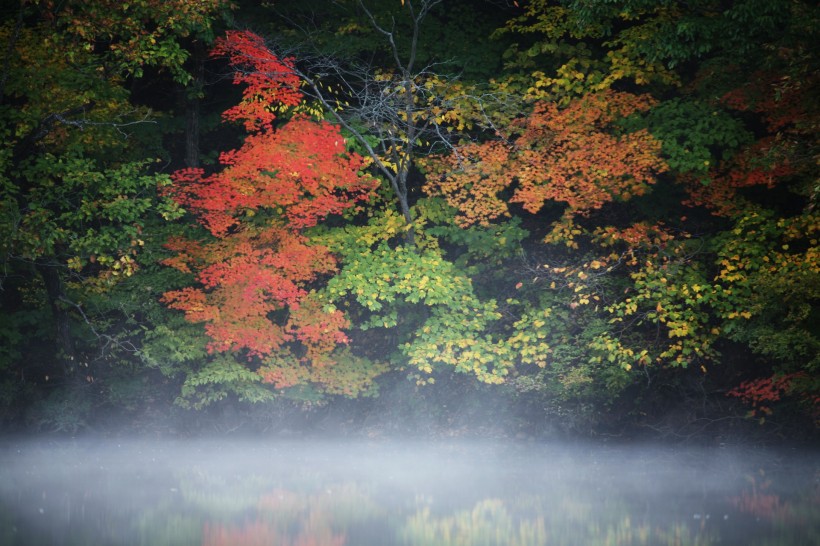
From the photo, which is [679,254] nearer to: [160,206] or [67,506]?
[160,206]

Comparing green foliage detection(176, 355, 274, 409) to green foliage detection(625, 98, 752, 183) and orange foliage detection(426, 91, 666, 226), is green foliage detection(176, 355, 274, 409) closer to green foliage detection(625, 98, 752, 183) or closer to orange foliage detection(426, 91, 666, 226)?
orange foliage detection(426, 91, 666, 226)

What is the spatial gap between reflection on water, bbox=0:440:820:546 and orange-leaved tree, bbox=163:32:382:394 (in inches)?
86.3

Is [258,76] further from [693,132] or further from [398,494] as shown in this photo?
[398,494]

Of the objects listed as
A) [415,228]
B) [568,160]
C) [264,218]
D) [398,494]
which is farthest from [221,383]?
[568,160]

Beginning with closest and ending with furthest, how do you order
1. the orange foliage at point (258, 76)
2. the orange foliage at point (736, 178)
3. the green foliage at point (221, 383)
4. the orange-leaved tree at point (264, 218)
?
the orange foliage at point (736, 178) → the orange-leaved tree at point (264, 218) → the orange foliage at point (258, 76) → the green foliage at point (221, 383)

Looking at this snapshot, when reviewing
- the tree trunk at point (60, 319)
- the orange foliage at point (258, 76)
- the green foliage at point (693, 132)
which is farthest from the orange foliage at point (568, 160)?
the tree trunk at point (60, 319)

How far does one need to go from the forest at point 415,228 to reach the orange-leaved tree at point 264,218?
5cm

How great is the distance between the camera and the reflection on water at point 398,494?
11133 mm

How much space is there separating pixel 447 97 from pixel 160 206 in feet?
16.8

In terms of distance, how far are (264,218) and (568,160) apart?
508 centimetres

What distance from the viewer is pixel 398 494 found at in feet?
44.4

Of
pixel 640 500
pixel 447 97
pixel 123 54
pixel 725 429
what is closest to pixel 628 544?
pixel 640 500

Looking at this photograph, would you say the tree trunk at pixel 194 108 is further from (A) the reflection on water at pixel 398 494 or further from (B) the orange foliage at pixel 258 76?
(A) the reflection on water at pixel 398 494

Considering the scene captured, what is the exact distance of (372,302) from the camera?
626 inches
